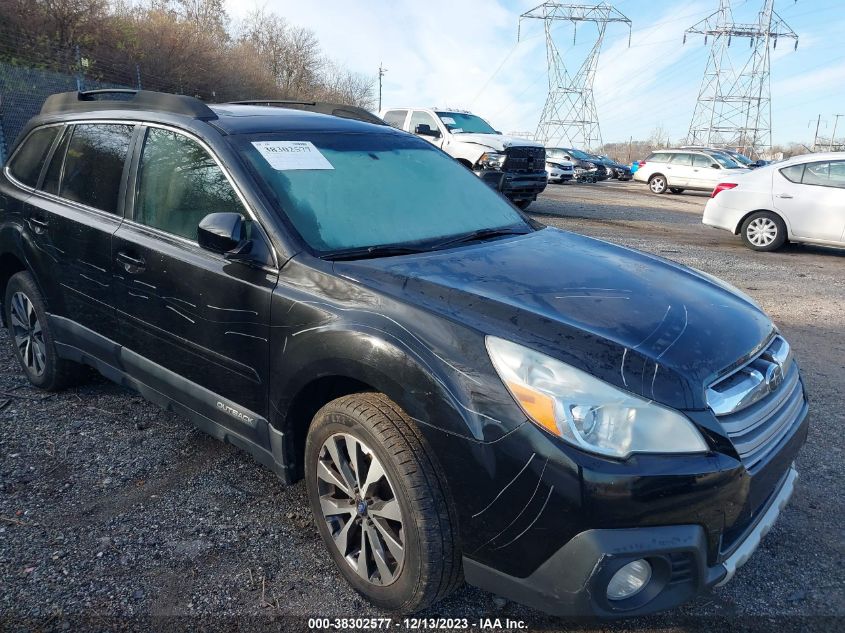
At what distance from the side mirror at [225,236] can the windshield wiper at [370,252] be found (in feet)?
1.09

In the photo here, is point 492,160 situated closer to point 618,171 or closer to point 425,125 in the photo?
point 425,125

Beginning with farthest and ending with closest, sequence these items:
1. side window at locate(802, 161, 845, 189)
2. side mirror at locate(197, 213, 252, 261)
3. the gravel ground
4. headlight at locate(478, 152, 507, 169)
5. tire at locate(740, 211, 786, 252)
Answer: headlight at locate(478, 152, 507, 169)
tire at locate(740, 211, 786, 252)
side window at locate(802, 161, 845, 189)
side mirror at locate(197, 213, 252, 261)
the gravel ground

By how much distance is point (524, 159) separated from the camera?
1273cm

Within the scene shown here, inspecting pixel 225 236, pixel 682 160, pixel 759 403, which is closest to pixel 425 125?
pixel 225 236

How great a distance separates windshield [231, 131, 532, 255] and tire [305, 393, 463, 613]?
73 cm

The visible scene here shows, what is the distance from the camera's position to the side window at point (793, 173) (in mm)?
9750

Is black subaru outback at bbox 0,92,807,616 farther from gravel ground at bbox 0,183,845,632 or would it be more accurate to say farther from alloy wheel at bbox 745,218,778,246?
alloy wheel at bbox 745,218,778,246

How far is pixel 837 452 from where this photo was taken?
3.53m

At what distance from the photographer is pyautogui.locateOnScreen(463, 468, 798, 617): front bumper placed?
178 centimetres

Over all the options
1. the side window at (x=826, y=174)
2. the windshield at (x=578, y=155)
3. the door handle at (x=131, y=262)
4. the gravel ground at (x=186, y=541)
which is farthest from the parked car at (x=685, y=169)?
the door handle at (x=131, y=262)

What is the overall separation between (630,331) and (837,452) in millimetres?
2271

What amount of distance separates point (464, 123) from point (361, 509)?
12.5 meters

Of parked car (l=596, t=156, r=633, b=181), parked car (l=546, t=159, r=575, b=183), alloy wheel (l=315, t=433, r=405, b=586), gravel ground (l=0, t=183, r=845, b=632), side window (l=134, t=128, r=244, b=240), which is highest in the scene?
parked car (l=596, t=156, r=633, b=181)

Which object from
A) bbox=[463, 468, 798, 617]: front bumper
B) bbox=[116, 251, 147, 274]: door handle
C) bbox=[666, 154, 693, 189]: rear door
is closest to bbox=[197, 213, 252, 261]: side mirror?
bbox=[116, 251, 147, 274]: door handle
